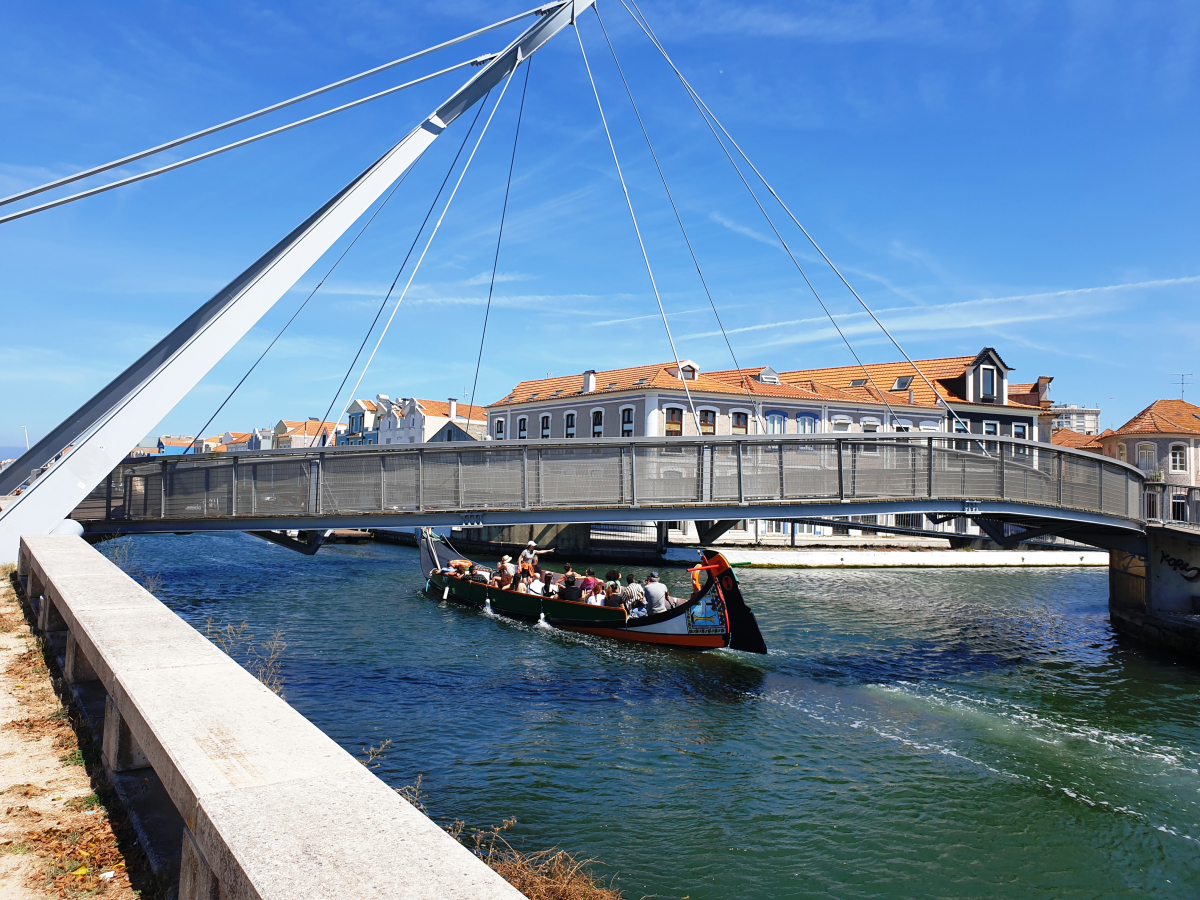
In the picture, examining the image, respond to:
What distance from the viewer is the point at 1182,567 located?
909 inches

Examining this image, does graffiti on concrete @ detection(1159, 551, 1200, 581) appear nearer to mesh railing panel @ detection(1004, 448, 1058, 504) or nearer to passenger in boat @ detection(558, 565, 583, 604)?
mesh railing panel @ detection(1004, 448, 1058, 504)

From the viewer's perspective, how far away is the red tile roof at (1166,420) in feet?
184

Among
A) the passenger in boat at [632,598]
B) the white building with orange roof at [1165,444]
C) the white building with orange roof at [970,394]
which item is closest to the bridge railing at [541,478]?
the passenger in boat at [632,598]

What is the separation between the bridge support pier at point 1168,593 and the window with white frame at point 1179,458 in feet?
124

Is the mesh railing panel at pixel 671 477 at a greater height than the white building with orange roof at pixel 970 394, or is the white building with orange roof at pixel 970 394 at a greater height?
the white building with orange roof at pixel 970 394

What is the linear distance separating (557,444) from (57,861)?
12607 millimetres

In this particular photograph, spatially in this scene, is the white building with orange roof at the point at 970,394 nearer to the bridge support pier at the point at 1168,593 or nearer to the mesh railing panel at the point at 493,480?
the bridge support pier at the point at 1168,593

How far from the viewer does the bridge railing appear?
16.5 meters

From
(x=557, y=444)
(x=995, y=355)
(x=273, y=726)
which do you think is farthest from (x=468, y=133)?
(x=995, y=355)

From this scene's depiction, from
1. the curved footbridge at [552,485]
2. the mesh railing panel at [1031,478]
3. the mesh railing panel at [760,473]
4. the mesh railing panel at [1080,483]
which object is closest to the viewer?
the curved footbridge at [552,485]

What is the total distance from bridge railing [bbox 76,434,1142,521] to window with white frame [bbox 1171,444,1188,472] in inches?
1865

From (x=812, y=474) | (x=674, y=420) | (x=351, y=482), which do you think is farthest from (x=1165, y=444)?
(x=351, y=482)

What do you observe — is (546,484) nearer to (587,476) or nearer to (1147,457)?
(587,476)

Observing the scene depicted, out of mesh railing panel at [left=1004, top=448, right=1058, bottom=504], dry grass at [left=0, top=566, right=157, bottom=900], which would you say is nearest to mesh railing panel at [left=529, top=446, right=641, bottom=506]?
mesh railing panel at [left=1004, top=448, right=1058, bottom=504]
